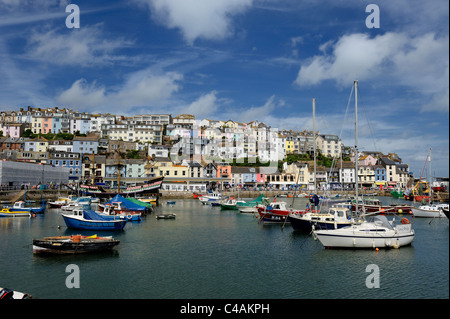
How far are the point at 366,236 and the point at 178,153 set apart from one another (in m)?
92.0

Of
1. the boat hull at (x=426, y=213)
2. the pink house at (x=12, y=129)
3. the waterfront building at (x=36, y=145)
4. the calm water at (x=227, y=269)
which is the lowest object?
the calm water at (x=227, y=269)

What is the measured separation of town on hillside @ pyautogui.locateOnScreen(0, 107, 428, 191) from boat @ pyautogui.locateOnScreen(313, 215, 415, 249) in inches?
2356

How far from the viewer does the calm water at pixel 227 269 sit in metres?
16.1

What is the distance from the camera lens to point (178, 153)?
111 metres

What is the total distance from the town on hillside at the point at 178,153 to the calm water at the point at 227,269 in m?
58.9

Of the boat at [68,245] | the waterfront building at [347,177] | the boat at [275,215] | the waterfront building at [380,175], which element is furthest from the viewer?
the waterfront building at [380,175]

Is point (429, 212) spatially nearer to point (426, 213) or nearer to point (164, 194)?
point (426, 213)

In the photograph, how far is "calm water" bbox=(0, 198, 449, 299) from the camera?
1612 centimetres

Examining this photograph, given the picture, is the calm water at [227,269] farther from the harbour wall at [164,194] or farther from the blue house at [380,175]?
the blue house at [380,175]

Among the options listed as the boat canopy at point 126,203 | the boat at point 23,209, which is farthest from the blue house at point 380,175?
→ the boat at point 23,209

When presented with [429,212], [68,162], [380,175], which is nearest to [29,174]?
[68,162]

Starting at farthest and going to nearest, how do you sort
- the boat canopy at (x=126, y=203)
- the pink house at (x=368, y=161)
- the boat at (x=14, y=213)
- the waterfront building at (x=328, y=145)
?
1. the waterfront building at (x=328, y=145)
2. the pink house at (x=368, y=161)
3. the boat canopy at (x=126, y=203)
4. the boat at (x=14, y=213)
